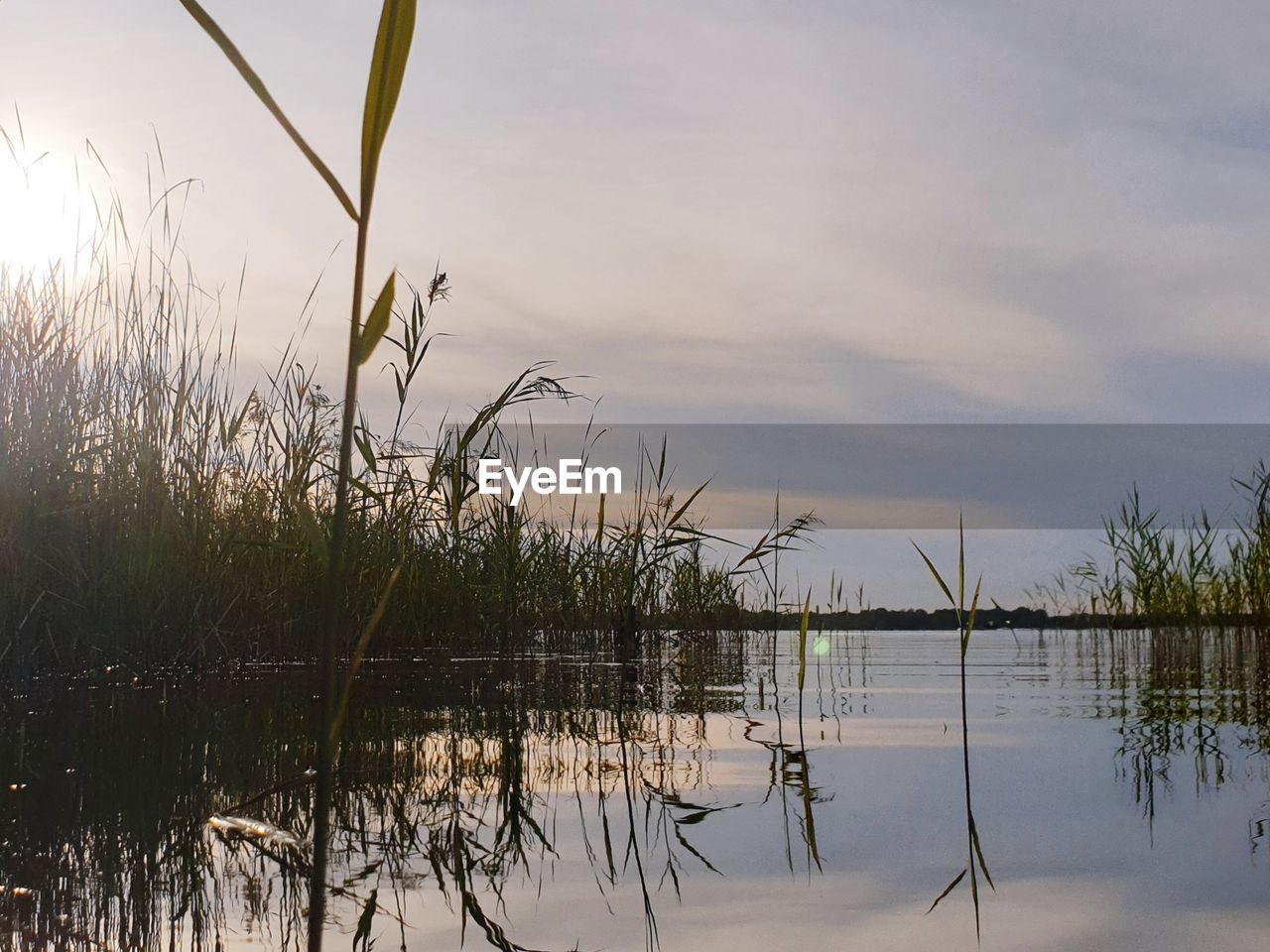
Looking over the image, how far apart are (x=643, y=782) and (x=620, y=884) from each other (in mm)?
680

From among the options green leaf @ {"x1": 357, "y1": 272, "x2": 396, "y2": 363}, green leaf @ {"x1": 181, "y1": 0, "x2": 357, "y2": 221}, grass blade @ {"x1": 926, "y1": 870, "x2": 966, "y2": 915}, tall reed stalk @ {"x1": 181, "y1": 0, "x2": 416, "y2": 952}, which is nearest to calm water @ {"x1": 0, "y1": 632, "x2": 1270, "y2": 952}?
grass blade @ {"x1": 926, "y1": 870, "x2": 966, "y2": 915}

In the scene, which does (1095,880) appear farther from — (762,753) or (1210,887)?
(762,753)

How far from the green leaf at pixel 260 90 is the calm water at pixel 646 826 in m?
0.70

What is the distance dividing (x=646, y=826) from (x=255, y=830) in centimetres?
54

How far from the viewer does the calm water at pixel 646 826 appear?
44.9 inches

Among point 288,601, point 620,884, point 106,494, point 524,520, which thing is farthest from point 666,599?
point 620,884

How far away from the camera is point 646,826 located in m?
1.60

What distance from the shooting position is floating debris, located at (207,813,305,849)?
1.49 meters

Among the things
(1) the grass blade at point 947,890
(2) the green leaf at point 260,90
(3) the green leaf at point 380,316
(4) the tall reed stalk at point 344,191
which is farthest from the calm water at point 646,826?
(2) the green leaf at point 260,90

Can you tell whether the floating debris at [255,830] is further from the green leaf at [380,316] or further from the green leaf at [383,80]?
the green leaf at [383,80]

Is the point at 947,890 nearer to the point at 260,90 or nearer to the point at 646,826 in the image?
the point at 646,826

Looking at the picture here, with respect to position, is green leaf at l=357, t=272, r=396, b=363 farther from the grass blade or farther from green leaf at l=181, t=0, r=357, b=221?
the grass blade

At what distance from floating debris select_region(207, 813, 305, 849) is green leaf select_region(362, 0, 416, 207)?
94cm

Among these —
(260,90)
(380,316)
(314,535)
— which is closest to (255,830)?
(314,535)
